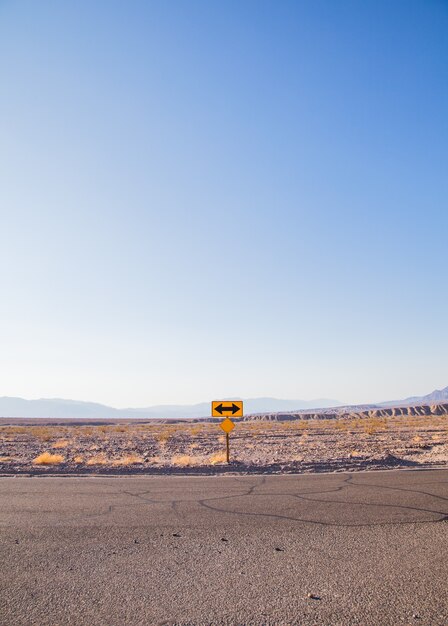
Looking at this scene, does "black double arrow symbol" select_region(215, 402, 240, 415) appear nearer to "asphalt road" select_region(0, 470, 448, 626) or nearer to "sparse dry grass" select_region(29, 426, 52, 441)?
"asphalt road" select_region(0, 470, 448, 626)

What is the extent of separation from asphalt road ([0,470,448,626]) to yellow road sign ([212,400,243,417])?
19.7 feet

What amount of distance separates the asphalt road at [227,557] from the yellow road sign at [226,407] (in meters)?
6.02

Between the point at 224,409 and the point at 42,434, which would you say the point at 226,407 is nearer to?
the point at 224,409

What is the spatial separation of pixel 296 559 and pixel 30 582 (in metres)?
3.06

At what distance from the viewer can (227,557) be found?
588 centimetres

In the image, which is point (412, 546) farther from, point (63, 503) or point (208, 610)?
point (63, 503)

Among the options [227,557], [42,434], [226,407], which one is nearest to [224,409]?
[226,407]

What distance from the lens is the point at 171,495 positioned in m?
9.81

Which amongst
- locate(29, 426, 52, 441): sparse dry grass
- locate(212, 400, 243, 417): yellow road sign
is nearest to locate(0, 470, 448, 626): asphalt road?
locate(212, 400, 243, 417): yellow road sign

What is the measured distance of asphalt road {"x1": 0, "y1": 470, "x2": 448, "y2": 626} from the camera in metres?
4.45

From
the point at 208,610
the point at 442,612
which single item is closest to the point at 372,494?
the point at 442,612

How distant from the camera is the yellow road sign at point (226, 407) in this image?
16.2 meters

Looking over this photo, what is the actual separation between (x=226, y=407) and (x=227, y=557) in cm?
1045

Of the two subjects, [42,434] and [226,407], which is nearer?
[226,407]
